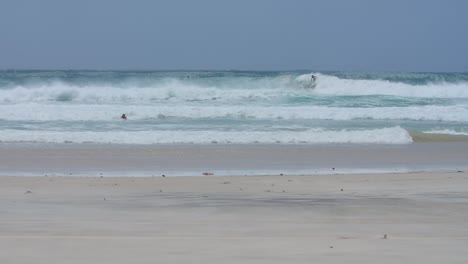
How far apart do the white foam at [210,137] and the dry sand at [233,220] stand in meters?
5.94

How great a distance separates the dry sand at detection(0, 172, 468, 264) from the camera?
4.78m

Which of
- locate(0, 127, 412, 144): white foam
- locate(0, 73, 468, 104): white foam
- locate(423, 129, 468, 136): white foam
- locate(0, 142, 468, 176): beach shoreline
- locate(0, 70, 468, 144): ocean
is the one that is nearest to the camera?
locate(0, 142, 468, 176): beach shoreline

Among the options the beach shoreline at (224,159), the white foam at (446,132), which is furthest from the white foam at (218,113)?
the beach shoreline at (224,159)

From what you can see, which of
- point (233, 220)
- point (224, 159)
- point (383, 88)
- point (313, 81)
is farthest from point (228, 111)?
point (233, 220)

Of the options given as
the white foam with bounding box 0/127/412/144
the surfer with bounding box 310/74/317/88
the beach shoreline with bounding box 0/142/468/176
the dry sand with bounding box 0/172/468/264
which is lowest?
the dry sand with bounding box 0/172/468/264

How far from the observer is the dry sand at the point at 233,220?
15.7ft

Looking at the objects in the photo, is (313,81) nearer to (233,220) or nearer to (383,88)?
(383,88)

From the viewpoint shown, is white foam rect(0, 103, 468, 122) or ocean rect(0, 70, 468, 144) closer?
ocean rect(0, 70, 468, 144)

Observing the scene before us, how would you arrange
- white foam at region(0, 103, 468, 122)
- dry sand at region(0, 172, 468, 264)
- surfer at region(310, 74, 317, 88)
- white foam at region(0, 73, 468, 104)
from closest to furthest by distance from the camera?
dry sand at region(0, 172, 468, 264) → white foam at region(0, 103, 468, 122) → white foam at region(0, 73, 468, 104) → surfer at region(310, 74, 317, 88)

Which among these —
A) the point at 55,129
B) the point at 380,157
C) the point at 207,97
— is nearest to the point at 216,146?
the point at 380,157

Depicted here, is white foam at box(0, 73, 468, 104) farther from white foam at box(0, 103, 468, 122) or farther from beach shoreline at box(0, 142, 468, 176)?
beach shoreline at box(0, 142, 468, 176)

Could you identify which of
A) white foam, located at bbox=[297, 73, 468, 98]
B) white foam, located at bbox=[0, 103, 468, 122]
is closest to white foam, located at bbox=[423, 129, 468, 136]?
white foam, located at bbox=[0, 103, 468, 122]

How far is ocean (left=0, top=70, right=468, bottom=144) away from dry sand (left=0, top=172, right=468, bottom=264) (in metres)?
6.66

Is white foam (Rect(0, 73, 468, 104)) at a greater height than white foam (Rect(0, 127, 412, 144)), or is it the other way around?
white foam (Rect(0, 73, 468, 104))
